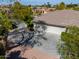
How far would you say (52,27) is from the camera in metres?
24.9

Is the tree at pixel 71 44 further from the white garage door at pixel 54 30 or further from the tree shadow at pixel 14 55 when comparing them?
the white garage door at pixel 54 30

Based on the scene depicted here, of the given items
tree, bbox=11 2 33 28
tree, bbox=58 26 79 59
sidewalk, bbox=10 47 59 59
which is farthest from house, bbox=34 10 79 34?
tree, bbox=58 26 79 59

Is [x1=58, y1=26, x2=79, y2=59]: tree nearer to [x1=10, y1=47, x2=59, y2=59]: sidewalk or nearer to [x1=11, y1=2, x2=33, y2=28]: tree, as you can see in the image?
[x1=10, y1=47, x2=59, y2=59]: sidewalk

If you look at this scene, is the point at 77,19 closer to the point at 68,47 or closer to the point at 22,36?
the point at 22,36

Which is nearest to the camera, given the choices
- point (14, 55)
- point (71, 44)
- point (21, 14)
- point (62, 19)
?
point (71, 44)

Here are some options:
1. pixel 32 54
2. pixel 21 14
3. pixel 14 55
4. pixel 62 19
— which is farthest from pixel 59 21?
pixel 21 14

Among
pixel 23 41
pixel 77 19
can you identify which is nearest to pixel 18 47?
pixel 23 41

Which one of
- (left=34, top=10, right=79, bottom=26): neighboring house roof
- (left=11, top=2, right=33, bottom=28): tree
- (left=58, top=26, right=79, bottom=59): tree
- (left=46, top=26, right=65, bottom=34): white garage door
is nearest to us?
(left=58, top=26, right=79, bottom=59): tree

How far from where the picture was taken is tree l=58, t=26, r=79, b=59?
14897 mm

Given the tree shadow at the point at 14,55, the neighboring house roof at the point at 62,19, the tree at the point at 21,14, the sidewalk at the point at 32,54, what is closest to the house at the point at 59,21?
the neighboring house roof at the point at 62,19

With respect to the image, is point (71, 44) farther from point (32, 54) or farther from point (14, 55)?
point (14, 55)

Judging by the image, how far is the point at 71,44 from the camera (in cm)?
1503

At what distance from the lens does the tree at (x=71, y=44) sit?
14897 millimetres

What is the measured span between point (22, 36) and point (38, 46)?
3.58 meters
